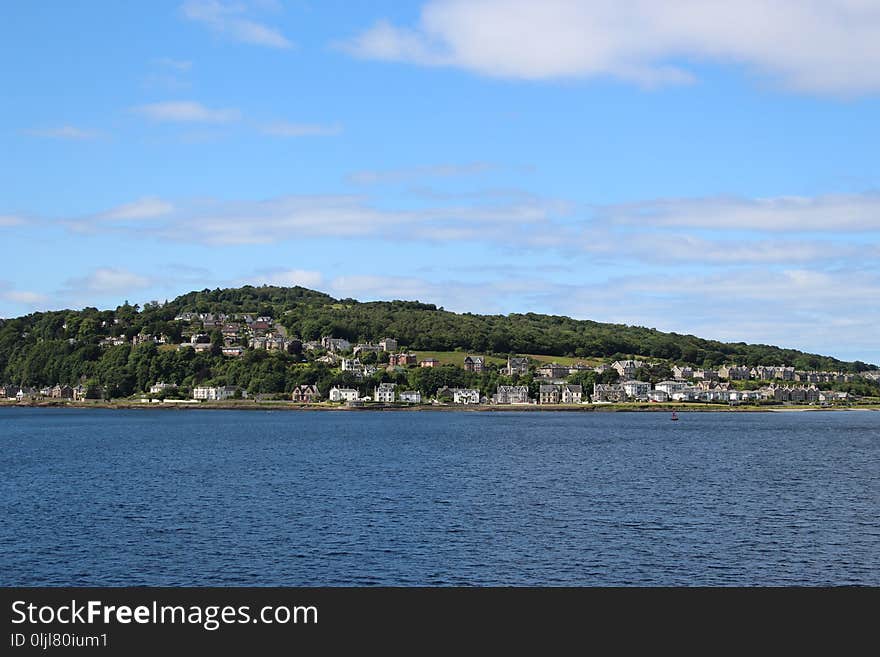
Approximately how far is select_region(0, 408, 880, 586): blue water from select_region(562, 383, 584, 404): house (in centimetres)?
10819

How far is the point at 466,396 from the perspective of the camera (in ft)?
599

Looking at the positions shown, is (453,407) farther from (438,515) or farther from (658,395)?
(438,515)

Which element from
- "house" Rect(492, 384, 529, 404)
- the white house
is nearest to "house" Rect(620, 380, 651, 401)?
the white house

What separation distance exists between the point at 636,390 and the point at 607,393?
625 cm

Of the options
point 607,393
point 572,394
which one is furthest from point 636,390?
point 572,394

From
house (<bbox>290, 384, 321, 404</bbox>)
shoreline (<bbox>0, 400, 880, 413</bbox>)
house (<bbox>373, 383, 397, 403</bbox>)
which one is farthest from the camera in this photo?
house (<bbox>290, 384, 321, 404</bbox>)

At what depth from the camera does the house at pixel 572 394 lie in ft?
609

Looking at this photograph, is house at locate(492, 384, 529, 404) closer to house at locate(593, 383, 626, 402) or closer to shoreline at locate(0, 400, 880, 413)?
shoreline at locate(0, 400, 880, 413)

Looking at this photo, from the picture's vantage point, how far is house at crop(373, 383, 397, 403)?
180 meters

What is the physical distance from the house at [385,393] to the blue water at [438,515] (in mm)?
102140
